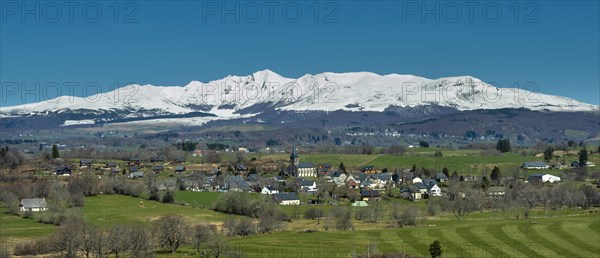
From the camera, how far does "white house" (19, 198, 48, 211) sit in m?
94.5

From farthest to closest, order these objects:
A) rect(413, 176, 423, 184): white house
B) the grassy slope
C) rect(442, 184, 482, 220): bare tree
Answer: the grassy slope → rect(413, 176, 423, 184): white house → rect(442, 184, 482, 220): bare tree

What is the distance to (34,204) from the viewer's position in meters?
96.1

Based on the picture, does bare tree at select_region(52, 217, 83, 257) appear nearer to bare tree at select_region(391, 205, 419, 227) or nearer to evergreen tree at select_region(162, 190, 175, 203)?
bare tree at select_region(391, 205, 419, 227)

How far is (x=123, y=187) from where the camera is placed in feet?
368

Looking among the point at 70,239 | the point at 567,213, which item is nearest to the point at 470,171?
the point at 567,213

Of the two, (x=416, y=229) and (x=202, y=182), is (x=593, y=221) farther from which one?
(x=202, y=182)

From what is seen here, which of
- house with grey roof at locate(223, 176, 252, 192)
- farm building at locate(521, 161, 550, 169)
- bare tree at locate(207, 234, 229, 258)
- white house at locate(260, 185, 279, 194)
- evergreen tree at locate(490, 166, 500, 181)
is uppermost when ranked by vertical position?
farm building at locate(521, 161, 550, 169)

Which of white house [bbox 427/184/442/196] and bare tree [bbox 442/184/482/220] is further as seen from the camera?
white house [bbox 427/184/442/196]

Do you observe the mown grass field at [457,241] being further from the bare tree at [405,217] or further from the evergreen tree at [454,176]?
the evergreen tree at [454,176]

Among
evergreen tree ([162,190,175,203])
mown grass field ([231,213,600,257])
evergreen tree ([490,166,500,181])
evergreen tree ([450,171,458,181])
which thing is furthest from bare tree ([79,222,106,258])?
evergreen tree ([490,166,500,181])

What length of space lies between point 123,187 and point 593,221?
205ft

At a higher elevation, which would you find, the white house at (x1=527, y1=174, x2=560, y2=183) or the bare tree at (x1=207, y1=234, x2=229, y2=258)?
the white house at (x1=527, y1=174, x2=560, y2=183)

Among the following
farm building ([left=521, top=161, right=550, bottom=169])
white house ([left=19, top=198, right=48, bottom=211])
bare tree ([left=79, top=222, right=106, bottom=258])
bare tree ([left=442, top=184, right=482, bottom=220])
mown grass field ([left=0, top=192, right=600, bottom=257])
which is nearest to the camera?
bare tree ([left=79, top=222, right=106, bottom=258])

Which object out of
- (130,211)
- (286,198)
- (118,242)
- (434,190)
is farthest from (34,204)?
(434,190)
